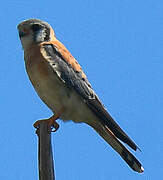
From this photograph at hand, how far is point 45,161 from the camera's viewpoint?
4.05m

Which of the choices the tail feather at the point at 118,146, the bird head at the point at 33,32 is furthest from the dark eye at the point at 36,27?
the tail feather at the point at 118,146

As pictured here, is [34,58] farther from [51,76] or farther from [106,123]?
[106,123]

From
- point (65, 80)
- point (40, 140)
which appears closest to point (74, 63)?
point (65, 80)

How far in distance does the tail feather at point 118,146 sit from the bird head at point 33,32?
137cm

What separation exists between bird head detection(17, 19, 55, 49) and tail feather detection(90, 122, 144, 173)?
137 centimetres

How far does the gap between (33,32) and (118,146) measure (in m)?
1.87

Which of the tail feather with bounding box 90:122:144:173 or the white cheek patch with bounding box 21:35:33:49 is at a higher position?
the white cheek patch with bounding box 21:35:33:49

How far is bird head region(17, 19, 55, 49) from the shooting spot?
6.96 m

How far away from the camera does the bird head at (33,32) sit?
22.8ft

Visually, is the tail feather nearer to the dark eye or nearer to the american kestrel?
the american kestrel

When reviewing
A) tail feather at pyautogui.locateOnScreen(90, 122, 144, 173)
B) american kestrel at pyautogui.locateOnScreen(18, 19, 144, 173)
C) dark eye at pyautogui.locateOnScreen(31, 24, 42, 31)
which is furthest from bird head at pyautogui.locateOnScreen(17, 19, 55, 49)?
tail feather at pyautogui.locateOnScreen(90, 122, 144, 173)

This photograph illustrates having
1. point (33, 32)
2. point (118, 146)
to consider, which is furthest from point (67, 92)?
point (33, 32)

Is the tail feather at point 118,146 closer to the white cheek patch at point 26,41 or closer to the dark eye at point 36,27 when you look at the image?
the white cheek patch at point 26,41

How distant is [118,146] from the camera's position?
20.6 ft
